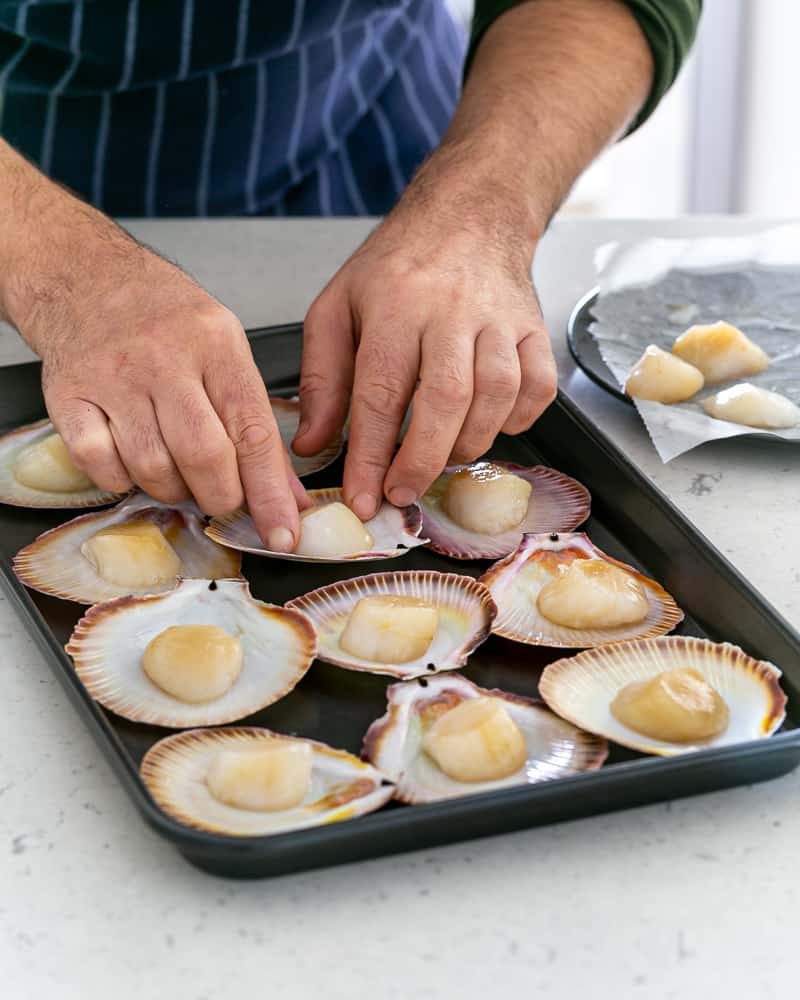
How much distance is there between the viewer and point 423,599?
34.8 inches

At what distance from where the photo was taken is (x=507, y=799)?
0.67 meters

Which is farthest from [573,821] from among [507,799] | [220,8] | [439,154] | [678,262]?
[220,8]

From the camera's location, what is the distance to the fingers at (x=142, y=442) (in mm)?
916

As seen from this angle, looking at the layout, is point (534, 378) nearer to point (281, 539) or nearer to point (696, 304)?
point (281, 539)

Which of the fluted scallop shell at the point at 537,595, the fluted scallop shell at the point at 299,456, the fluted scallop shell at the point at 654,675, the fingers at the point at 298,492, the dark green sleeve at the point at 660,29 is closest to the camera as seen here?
the fluted scallop shell at the point at 654,675

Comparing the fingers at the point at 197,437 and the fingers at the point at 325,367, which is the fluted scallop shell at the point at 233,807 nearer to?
the fingers at the point at 197,437

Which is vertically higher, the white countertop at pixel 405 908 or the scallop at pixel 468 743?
the scallop at pixel 468 743

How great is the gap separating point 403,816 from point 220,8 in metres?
1.03

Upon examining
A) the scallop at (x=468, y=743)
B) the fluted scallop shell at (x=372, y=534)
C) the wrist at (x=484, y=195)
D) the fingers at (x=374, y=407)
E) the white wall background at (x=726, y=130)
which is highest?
the wrist at (x=484, y=195)

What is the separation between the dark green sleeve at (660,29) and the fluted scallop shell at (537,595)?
689mm

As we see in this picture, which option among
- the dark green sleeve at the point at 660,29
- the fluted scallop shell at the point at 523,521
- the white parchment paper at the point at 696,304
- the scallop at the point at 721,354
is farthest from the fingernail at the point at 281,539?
the dark green sleeve at the point at 660,29

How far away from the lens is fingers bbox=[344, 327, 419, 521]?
0.98 metres

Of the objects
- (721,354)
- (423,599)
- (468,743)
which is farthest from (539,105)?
(468,743)

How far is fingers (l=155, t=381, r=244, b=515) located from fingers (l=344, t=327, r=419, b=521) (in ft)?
0.33
